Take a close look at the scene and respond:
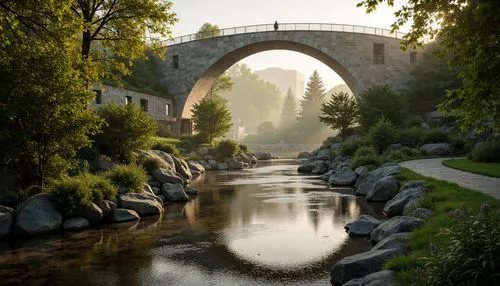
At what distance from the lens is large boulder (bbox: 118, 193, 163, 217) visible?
1340 cm

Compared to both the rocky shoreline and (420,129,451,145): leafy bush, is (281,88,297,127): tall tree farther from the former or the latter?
the rocky shoreline

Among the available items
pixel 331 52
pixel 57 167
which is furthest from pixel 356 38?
pixel 57 167

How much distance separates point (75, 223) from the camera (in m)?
11.4

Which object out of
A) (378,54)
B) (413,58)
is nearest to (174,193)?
(378,54)

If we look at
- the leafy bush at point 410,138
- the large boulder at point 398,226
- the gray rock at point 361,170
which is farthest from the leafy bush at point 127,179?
the leafy bush at point 410,138

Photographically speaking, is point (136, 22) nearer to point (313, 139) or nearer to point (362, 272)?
point (362, 272)

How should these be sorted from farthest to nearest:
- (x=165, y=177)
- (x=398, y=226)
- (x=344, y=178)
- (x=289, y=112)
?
(x=289, y=112) < (x=344, y=178) < (x=165, y=177) < (x=398, y=226)

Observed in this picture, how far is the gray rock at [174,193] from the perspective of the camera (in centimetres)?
1661

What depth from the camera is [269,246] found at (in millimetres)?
9594

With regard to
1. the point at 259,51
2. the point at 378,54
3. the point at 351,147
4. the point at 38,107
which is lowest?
A: the point at 351,147

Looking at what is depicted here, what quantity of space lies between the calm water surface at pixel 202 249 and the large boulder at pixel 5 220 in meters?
0.61

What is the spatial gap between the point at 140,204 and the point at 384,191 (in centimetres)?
901

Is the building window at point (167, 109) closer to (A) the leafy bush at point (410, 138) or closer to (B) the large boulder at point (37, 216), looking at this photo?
(A) the leafy bush at point (410, 138)

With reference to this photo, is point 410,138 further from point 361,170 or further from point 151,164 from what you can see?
point 151,164
